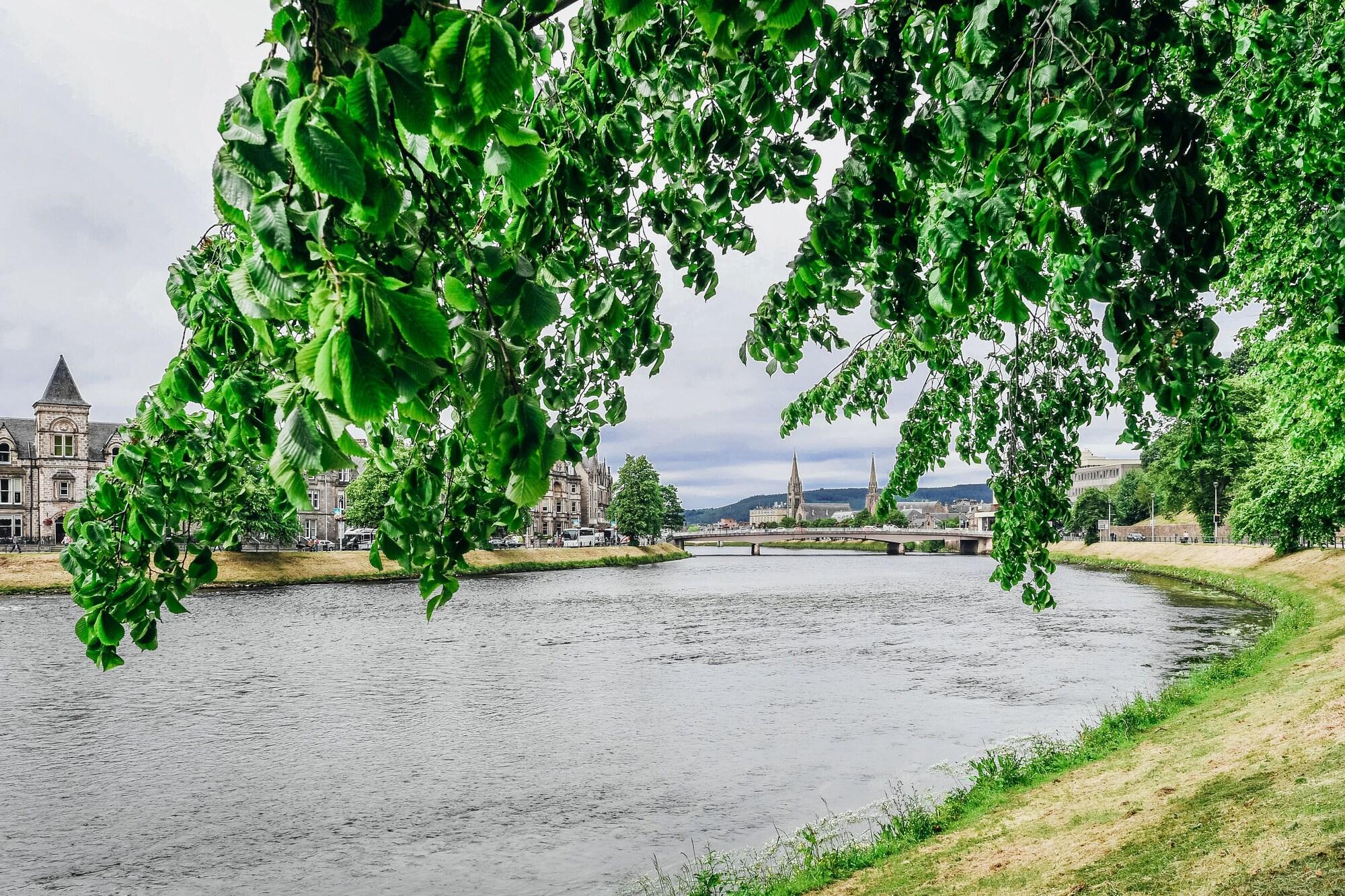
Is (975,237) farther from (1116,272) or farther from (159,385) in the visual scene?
(159,385)

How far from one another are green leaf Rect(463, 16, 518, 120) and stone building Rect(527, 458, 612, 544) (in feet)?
346

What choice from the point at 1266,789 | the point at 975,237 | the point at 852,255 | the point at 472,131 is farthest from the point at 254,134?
the point at 1266,789

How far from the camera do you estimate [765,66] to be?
398 centimetres

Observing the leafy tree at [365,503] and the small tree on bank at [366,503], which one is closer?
the small tree on bank at [366,503]

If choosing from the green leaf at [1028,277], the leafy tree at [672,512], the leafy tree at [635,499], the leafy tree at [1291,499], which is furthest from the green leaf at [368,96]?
the leafy tree at [672,512]

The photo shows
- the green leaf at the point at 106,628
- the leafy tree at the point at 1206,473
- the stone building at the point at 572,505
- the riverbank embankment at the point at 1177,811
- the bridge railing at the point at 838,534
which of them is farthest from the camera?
the stone building at the point at 572,505

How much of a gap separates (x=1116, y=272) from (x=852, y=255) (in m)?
1.33

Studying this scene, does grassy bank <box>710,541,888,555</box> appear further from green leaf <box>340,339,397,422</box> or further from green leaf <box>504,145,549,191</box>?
green leaf <box>340,339,397,422</box>

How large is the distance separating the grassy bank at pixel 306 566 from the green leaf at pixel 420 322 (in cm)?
2822

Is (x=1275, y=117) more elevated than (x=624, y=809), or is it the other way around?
(x=1275, y=117)

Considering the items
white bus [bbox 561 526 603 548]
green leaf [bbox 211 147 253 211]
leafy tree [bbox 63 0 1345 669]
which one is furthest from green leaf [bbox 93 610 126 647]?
white bus [bbox 561 526 603 548]

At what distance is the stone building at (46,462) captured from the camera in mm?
78438

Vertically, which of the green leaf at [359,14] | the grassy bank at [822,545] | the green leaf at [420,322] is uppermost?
the green leaf at [359,14]

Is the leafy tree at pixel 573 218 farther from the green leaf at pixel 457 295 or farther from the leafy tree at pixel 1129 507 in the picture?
the leafy tree at pixel 1129 507
